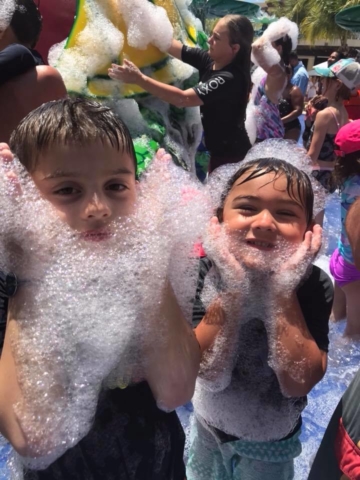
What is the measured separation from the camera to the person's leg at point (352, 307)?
2660mm

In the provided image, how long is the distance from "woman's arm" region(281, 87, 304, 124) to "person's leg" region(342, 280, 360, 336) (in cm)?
260

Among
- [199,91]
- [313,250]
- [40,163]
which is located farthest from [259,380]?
[199,91]

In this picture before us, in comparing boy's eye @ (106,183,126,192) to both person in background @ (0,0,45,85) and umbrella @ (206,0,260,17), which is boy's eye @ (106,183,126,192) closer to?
person in background @ (0,0,45,85)

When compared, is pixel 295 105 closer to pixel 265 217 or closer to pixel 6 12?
pixel 6 12

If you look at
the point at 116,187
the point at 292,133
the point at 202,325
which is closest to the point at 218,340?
the point at 202,325

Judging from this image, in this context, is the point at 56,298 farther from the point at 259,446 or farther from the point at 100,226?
the point at 259,446

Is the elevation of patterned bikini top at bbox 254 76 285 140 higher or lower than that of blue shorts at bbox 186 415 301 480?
lower

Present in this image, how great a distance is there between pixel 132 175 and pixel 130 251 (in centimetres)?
17

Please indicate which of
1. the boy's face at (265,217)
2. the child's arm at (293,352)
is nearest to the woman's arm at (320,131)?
the boy's face at (265,217)

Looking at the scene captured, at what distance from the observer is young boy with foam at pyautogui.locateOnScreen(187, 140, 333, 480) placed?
117cm

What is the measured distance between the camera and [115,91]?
7.29 feet

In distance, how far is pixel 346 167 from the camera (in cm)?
222

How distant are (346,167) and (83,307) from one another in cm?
167

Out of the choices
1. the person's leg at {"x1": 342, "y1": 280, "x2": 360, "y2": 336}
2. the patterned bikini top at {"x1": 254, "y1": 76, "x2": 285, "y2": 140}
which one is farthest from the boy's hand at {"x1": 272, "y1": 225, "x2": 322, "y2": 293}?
the patterned bikini top at {"x1": 254, "y1": 76, "x2": 285, "y2": 140}
